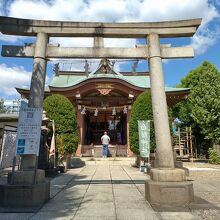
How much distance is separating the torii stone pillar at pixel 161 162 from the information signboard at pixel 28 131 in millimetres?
3110

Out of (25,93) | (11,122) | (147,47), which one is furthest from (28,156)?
(25,93)

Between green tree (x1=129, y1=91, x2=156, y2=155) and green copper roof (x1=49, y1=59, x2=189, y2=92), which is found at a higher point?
green copper roof (x1=49, y1=59, x2=189, y2=92)

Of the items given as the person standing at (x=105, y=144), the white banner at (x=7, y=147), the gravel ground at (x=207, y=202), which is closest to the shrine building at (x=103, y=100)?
the person standing at (x=105, y=144)

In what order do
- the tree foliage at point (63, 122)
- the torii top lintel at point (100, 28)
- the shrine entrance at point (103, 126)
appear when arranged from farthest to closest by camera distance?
1. the shrine entrance at point (103, 126)
2. the tree foliage at point (63, 122)
3. the torii top lintel at point (100, 28)

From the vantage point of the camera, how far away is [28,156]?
21.3 feet

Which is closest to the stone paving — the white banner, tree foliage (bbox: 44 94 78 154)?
the white banner

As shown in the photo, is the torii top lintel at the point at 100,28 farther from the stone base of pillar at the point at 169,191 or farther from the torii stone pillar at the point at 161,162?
the stone base of pillar at the point at 169,191

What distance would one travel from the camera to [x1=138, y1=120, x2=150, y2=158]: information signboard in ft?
40.9

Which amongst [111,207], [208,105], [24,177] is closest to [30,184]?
[24,177]

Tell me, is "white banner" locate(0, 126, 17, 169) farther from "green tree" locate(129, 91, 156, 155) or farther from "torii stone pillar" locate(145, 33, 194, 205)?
"green tree" locate(129, 91, 156, 155)

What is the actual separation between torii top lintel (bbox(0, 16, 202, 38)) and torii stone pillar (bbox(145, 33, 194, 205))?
330mm

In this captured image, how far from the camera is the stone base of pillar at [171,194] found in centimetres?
603

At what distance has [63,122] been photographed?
45.9 ft

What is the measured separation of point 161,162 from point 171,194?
91 cm
